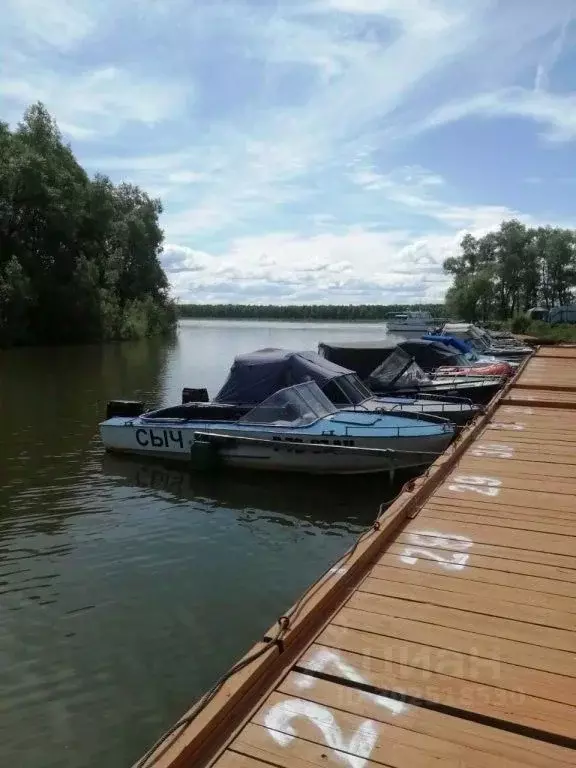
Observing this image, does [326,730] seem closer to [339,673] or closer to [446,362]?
[339,673]

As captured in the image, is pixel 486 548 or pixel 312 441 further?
pixel 312 441

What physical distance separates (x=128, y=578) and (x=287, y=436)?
16.8 ft

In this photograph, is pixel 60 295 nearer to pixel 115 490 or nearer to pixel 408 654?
pixel 115 490

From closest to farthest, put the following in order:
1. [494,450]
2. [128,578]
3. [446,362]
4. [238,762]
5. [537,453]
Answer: [238,762]
[128,578]
[537,453]
[494,450]
[446,362]

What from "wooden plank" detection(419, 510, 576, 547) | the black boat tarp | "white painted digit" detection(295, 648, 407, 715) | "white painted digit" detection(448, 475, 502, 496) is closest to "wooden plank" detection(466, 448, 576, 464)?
"white painted digit" detection(448, 475, 502, 496)

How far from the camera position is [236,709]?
12.1ft

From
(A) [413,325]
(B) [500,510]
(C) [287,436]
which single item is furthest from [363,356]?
(A) [413,325]

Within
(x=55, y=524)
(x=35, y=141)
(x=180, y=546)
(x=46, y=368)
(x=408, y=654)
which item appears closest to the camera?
(x=408, y=654)

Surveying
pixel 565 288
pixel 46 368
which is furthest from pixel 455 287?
pixel 46 368

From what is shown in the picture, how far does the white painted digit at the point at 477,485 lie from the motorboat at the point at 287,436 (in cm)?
378

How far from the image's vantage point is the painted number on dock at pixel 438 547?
5.76 meters

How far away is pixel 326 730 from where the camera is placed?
11.5 feet

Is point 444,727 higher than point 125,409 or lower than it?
lower

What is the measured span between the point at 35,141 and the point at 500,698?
50.4 m
